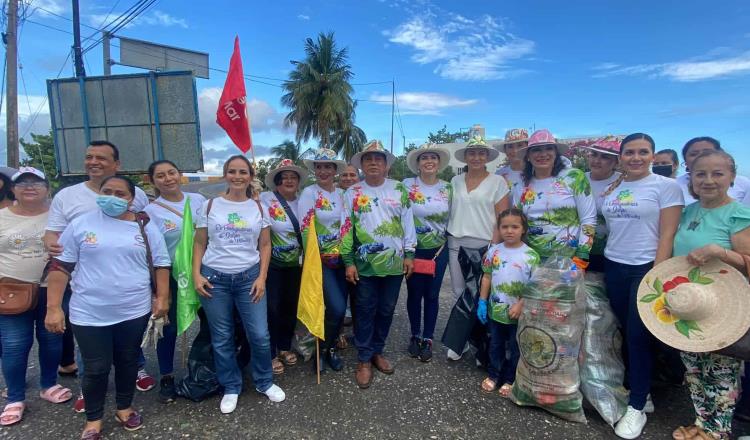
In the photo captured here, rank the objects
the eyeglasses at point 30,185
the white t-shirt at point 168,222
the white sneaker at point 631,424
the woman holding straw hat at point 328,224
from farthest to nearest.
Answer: the woman holding straw hat at point 328,224, the white t-shirt at point 168,222, the eyeglasses at point 30,185, the white sneaker at point 631,424

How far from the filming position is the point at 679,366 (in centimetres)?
325

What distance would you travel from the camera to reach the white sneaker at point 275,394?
316cm

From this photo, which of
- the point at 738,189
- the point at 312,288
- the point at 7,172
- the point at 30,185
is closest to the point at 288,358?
the point at 312,288

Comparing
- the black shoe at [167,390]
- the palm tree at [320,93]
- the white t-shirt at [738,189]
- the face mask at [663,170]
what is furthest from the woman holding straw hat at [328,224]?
the palm tree at [320,93]

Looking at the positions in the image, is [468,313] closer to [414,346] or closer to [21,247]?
[414,346]

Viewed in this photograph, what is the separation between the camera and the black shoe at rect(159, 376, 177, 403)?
3.13 meters

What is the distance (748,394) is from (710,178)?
1.69 metres

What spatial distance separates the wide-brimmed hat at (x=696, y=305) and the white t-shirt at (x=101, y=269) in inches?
138

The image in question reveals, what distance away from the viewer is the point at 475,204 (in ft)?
12.0

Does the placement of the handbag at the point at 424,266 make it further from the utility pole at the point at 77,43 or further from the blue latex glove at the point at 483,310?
the utility pole at the point at 77,43

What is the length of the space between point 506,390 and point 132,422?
2.85m

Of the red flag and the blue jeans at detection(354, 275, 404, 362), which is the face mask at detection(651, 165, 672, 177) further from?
the red flag

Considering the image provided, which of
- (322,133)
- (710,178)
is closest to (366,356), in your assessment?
(710,178)

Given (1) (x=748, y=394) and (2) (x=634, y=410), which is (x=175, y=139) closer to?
(2) (x=634, y=410)
